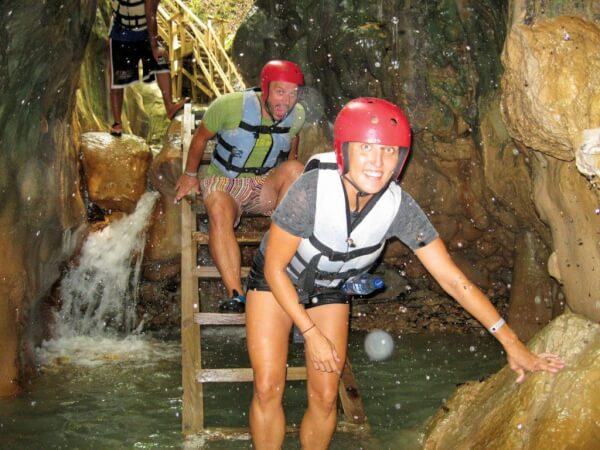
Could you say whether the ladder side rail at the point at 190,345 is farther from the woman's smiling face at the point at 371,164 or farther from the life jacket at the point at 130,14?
the life jacket at the point at 130,14

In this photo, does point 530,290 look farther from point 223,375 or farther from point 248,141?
point 223,375

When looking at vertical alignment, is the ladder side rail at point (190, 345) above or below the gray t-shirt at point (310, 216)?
below

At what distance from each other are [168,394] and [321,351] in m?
3.33

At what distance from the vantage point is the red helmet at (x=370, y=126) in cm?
325

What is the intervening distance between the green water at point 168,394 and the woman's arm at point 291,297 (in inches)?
73.6

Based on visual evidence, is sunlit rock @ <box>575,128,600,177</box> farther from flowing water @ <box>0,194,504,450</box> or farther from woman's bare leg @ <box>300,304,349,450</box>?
flowing water @ <box>0,194,504,450</box>

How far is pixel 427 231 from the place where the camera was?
3.51 meters

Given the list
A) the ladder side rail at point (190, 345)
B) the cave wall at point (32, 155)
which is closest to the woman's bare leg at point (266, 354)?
the ladder side rail at point (190, 345)

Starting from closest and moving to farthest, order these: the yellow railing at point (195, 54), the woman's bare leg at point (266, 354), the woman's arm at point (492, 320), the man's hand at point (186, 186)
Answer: the woman's arm at point (492, 320) < the woman's bare leg at point (266, 354) < the man's hand at point (186, 186) < the yellow railing at point (195, 54)

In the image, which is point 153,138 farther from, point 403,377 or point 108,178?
point 403,377

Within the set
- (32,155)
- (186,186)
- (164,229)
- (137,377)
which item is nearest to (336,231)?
(186,186)

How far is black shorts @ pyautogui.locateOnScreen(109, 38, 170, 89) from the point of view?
28.0ft

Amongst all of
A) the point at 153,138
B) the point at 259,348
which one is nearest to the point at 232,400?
the point at 259,348

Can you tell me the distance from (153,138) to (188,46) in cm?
296
